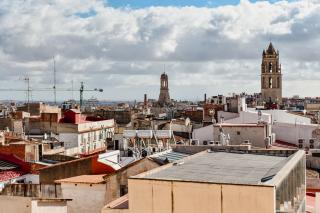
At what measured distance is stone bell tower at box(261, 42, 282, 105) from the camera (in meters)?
107

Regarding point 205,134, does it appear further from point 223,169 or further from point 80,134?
point 80,134

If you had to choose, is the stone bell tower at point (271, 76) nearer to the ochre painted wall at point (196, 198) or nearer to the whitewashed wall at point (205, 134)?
the whitewashed wall at point (205, 134)

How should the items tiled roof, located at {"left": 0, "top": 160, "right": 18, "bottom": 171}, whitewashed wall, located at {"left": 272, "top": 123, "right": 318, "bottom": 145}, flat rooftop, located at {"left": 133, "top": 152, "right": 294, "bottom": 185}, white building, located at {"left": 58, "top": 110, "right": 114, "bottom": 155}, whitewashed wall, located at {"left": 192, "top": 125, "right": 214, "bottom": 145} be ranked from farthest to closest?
white building, located at {"left": 58, "top": 110, "right": 114, "bottom": 155}
whitewashed wall, located at {"left": 272, "top": 123, "right": 318, "bottom": 145}
whitewashed wall, located at {"left": 192, "top": 125, "right": 214, "bottom": 145}
tiled roof, located at {"left": 0, "top": 160, "right": 18, "bottom": 171}
flat rooftop, located at {"left": 133, "top": 152, "right": 294, "bottom": 185}

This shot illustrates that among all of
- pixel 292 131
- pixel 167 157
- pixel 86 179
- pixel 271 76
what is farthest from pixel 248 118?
pixel 271 76

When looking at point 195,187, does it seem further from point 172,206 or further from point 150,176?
point 150,176

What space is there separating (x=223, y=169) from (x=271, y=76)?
300 ft

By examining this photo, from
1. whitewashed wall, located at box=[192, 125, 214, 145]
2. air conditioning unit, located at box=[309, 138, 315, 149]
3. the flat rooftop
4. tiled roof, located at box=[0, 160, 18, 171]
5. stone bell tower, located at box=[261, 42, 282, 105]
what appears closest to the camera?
the flat rooftop

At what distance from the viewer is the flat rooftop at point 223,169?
1784cm

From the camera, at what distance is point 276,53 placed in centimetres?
10675

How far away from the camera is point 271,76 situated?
109 meters

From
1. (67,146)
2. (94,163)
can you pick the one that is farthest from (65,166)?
(67,146)

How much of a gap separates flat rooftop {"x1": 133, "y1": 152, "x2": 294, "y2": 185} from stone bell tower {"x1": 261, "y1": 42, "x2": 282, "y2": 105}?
272 feet

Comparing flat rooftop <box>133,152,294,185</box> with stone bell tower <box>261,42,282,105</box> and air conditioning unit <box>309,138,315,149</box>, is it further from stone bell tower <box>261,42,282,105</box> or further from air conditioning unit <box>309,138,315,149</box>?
stone bell tower <box>261,42,282,105</box>

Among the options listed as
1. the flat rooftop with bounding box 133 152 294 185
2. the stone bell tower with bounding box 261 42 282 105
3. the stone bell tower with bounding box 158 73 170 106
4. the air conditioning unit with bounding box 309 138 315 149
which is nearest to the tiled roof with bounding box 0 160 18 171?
the flat rooftop with bounding box 133 152 294 185
